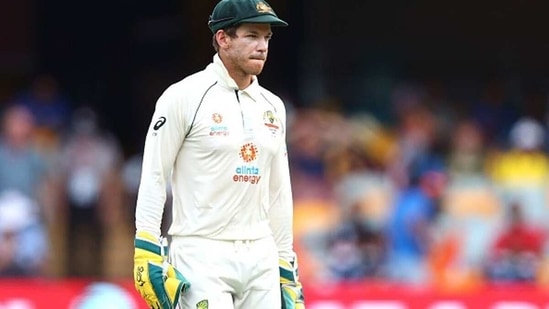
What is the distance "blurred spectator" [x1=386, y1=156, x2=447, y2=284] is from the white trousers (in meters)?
6.35

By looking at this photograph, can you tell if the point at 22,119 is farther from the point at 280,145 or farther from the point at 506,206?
the point at 280,145

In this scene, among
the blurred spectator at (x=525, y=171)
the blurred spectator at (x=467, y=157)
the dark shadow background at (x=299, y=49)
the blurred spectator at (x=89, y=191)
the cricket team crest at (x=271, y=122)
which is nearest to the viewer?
the cricket team crest at (x=271, y=122)

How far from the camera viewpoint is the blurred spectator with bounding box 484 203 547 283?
12070mm

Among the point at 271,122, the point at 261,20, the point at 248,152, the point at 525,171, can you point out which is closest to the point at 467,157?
the point at 525,171

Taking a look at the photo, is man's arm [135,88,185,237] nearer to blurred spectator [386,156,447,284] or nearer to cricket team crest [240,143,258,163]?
cricket team crest [240,143,258,163]

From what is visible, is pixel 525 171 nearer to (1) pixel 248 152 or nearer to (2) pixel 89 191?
(2) pixel 89 191

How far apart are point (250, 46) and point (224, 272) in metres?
0.94

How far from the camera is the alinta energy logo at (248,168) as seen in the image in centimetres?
592

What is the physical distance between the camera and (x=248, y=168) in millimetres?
5949

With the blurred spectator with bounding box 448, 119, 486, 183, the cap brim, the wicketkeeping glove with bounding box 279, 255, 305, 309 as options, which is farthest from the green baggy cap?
the blurred spectator with bounding box 448, 119, 486, 183

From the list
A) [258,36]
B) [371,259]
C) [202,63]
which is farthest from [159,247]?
[202,63]

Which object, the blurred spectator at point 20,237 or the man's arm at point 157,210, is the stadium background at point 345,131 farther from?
the man's arm at point 157,210

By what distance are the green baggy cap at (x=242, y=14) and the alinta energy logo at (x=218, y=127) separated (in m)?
0.37

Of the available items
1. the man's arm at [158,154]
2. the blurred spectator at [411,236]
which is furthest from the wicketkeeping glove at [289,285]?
the blurred spectator at [411,236]
